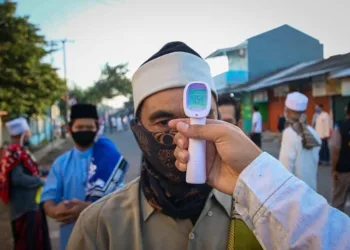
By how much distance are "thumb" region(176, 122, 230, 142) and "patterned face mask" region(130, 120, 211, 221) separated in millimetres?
444

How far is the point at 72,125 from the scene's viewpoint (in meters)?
3.57

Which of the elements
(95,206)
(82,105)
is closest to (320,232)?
(95,206)

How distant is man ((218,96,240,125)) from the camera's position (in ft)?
14.0

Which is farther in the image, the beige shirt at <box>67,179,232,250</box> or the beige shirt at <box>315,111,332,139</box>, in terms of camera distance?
the beige shirt at <box>315,111,332,139</box>

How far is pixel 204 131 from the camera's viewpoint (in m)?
1.11

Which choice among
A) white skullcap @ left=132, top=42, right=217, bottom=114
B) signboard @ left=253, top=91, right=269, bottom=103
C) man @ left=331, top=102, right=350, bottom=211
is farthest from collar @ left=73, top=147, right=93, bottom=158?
signboard @ left=253, top=91, right=269, bottom=103

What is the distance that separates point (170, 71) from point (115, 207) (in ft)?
2.02

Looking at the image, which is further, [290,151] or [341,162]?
[341,162]

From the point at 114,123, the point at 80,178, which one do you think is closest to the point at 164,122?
the point at 80,178

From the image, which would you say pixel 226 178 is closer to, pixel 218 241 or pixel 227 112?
pixel 218 241

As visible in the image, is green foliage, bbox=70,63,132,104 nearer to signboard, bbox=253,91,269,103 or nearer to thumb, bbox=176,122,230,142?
thumb, bbox=176,122,230,142

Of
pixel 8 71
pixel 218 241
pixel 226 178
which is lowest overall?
pixel 218 241

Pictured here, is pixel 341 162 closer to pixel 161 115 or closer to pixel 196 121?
pixel 161 115

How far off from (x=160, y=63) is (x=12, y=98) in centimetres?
1274
